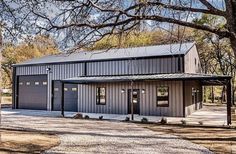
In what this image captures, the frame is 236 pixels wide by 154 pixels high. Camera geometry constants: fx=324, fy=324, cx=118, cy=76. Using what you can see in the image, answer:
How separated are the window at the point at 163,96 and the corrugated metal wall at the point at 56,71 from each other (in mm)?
7337

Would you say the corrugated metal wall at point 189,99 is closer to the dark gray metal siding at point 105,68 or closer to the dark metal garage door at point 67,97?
the dark gray metal siding at point 105,68

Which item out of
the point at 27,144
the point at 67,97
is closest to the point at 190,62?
the point at 67,97

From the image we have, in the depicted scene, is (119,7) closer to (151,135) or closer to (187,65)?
(151,135)

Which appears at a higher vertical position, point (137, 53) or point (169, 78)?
point (137, 53)

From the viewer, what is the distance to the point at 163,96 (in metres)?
22.2

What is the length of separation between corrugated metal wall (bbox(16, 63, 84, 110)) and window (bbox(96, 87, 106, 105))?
8.38 ft

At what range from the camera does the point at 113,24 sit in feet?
37.8

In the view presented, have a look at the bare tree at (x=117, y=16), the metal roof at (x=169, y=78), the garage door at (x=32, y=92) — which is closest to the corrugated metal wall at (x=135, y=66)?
the metal roof at (x=169, y=78)

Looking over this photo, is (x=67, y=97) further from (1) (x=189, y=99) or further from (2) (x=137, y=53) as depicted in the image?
(1) (x=189, y=99)

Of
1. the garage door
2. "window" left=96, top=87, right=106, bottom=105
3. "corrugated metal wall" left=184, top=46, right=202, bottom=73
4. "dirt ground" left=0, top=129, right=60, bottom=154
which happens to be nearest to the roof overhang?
"window" left=96, top=87, right=106, bottom=105

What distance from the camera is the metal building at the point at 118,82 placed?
71.7 ft

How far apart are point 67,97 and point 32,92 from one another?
4.16 metres

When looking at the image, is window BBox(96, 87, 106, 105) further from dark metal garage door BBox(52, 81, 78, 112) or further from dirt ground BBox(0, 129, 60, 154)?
dirt ground BBox(0, 129, 60, 154)

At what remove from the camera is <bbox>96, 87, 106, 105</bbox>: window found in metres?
24.7
